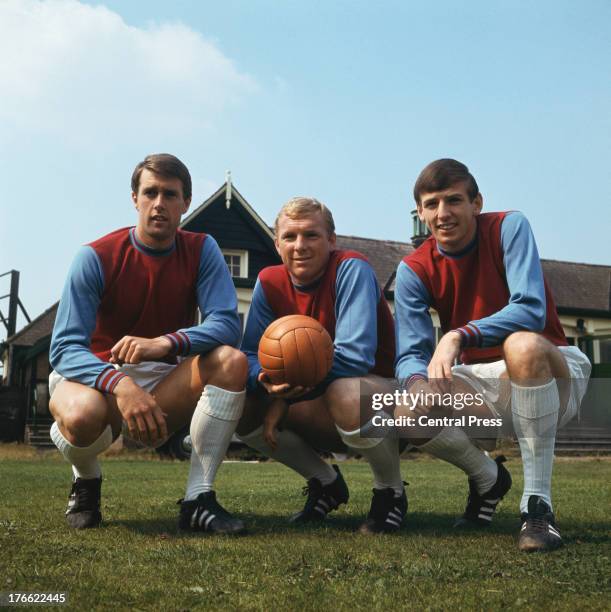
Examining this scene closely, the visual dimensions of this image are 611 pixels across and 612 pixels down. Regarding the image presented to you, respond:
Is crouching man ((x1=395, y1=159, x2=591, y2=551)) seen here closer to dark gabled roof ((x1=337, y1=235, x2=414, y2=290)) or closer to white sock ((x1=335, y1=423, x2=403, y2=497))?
white sock ((x1=335, y1=423, x2=403, y2=497))

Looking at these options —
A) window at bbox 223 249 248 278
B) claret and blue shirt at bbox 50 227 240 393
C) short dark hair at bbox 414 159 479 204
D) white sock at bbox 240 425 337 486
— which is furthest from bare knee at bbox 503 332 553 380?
window at bbox 223 249 248 278

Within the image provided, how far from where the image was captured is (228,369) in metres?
4.03

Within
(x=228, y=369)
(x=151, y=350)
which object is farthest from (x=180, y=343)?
(x=228, y=369)

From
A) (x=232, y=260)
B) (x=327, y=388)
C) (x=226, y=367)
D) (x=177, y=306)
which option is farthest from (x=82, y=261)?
(x=232, y=260)

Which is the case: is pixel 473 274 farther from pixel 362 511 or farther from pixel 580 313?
pixel 580 313

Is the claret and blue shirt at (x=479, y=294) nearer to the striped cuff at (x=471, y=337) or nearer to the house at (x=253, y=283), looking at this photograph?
the striped cuff at (x=471, y=337)

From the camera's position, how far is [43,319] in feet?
102

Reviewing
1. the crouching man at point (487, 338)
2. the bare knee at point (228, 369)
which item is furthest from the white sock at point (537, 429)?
the bare knee at point (228, 369)

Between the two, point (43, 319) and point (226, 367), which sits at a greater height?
point (43, 319)

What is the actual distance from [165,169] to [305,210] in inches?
32.6

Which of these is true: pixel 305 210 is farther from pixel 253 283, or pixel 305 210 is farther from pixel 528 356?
pixel 253 283

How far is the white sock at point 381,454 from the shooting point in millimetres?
4137

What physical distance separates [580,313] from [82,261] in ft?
85.2

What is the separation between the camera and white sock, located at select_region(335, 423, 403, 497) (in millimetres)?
4137
